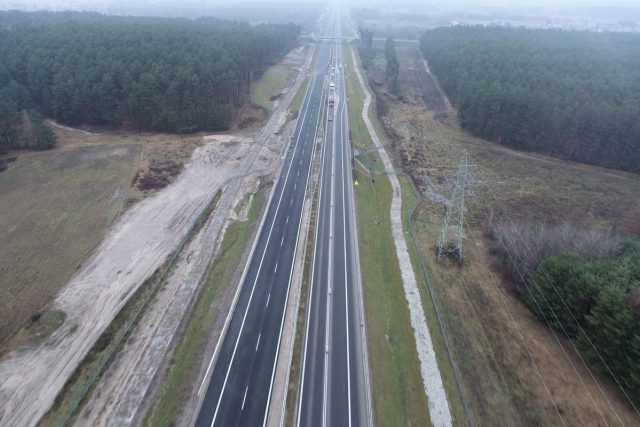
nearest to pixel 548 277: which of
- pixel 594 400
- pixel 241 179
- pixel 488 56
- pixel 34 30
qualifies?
pixel 594 400

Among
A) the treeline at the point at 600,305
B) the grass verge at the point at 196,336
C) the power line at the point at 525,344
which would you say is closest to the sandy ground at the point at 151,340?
the grass verge at the point at 196,336

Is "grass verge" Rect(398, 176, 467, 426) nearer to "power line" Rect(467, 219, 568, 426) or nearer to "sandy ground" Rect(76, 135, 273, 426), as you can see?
"power line" Rect(467, 219, 568, 426)

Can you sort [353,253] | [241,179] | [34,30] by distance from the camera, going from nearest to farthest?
[353,253] → [241,179] → [34,30]

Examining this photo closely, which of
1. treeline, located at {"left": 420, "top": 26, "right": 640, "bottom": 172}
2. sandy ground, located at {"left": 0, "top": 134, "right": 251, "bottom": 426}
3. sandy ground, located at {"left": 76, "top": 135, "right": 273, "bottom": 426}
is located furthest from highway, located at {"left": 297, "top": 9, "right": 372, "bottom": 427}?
treeline, located at {"left": 420, "top": 26, "right": 640, "bottom": 172}

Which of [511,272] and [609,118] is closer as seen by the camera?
[511,272]

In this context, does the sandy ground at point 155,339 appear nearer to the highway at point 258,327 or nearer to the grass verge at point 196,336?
the grass verge at point 196,336

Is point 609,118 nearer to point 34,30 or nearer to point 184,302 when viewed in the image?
point 184,302
